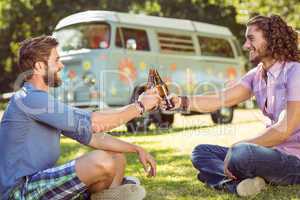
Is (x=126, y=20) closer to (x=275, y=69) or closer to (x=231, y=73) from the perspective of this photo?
(x=231, y=73)

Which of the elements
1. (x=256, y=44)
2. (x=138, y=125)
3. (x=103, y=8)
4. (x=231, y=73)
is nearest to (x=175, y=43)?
(x=231, y=73)

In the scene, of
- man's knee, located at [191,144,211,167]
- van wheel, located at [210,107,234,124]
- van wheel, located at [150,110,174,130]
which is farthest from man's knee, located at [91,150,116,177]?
van wheel, located at [210,107,234,124]

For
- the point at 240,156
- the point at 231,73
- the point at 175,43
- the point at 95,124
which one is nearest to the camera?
the point at 95,124

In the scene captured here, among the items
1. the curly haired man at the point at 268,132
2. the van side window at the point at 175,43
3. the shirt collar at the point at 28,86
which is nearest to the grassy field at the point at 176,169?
the curly haired man at the point at 268,132

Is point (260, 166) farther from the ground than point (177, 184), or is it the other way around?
point (260, 166)

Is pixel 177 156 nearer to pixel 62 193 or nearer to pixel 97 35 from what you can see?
pixel 62 193

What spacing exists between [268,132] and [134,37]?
346 inches

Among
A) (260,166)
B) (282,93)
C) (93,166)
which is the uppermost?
(282,93)

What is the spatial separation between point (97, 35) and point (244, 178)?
8.45 meters

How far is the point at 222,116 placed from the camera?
15.4 meters

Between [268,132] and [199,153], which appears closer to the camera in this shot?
[268,132]

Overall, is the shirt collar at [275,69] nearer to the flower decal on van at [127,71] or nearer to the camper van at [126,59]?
the camper van at [126,59]

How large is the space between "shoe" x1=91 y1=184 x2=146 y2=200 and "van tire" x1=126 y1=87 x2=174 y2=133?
25.8ft

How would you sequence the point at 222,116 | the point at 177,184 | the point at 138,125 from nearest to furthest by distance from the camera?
the point at 177,184 → the point at 138,125 → the point at 222,116
